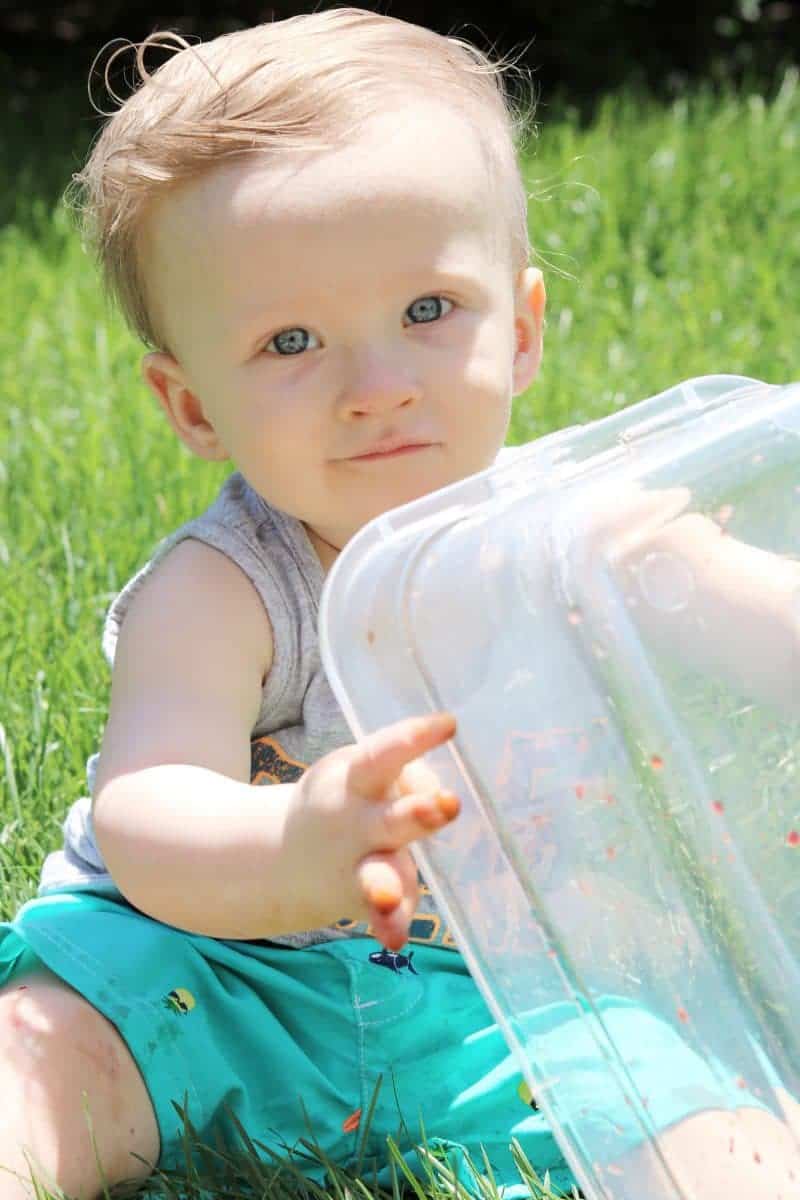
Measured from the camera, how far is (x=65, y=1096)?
1526 mm

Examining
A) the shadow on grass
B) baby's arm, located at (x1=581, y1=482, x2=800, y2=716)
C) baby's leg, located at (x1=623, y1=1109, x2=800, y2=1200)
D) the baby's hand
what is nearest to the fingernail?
the baby's hand

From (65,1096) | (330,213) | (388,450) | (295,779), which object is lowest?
(65,1096)

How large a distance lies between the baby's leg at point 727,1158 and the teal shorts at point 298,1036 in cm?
27

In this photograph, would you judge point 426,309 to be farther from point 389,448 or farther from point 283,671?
point 283,671

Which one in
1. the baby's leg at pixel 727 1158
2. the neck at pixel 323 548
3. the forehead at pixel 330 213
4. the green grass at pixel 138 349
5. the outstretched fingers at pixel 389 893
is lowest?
the green grass at pixel 138 349

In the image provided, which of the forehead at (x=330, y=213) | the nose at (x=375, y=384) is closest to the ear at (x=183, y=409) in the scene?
the forehead at (x=330, y=213)

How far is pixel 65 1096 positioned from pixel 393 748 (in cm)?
58

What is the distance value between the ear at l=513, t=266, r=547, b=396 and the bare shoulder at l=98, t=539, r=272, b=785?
388 millimetres

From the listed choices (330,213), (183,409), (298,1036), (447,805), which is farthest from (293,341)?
(298,1036)

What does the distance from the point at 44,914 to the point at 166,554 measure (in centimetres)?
38

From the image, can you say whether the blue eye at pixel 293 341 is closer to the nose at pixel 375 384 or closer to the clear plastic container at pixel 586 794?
the nose at pixel 375 384

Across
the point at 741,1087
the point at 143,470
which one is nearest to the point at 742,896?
the point at 741,1087

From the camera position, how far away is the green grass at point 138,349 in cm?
223

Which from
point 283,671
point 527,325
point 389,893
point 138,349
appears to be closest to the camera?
point 389,893
